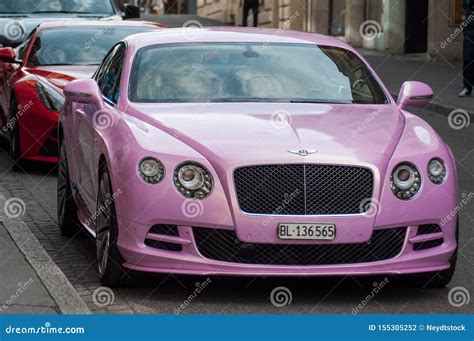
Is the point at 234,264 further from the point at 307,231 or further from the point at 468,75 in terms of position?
the point at 468,75

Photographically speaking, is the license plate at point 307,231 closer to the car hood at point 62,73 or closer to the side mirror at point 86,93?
the side mirror at point 86,93

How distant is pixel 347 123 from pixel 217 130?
2.53 ft

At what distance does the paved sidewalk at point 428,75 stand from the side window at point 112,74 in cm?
999

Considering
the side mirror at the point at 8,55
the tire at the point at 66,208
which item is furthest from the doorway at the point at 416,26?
the tire at the point at 66,208

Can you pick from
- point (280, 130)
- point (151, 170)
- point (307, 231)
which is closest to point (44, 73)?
point (280, 130)

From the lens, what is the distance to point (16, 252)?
349 inches

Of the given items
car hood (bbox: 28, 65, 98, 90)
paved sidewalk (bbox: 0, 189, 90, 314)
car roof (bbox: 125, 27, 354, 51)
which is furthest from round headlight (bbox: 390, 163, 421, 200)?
car hood (bbox: 28, 65, 98, 90)

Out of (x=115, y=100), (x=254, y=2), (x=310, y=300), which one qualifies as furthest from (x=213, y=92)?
(x=254, y=2)

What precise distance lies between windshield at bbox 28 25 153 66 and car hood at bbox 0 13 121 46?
12.6 ft

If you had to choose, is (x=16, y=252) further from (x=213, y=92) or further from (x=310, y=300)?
(x=310, y=300)

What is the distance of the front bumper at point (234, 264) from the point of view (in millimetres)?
7547

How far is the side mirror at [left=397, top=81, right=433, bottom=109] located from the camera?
→ 29.5 feet

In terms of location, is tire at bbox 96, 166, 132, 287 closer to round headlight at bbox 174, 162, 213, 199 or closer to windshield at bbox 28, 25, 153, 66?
round headlight at bbox 174, 162, 213, 199

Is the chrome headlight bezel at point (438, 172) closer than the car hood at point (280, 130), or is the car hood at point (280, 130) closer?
the car hood at point (280, 130)
